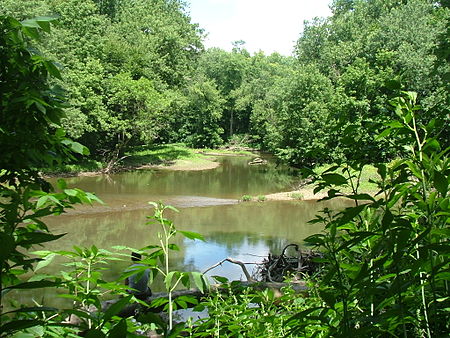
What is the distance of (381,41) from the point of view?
24.0 metres

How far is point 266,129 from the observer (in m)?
29.0

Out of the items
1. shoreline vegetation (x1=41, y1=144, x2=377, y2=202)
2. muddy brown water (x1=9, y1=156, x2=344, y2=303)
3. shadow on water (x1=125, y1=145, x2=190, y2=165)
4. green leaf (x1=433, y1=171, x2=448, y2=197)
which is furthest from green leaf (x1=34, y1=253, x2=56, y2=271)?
shadow on water (x1=125, y1=145, x2=190, y2=165)

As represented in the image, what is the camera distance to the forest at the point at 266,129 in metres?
0.89

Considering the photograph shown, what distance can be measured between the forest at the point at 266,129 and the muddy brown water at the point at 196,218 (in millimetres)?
2070

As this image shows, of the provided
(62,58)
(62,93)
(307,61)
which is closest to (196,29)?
(307,61)

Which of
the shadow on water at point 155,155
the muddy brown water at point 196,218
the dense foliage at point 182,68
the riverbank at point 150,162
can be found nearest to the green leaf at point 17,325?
the muddy brown water at point 196,218

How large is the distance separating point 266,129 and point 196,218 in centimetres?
1613

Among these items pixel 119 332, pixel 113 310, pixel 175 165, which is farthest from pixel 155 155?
pixel 119 332

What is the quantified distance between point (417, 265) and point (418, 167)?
0.39m

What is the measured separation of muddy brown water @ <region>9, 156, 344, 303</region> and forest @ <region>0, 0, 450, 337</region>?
6.79 feet

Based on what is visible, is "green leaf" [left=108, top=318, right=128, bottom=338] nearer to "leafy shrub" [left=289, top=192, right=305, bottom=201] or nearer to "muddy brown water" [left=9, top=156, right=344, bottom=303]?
"muddy brown water" [left=9, top=156, right=344, bottom=303]

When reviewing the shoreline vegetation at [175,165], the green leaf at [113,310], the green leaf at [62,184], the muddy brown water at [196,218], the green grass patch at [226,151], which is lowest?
the muddy brown water at [196,218]

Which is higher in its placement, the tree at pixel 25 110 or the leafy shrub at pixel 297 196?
the tree at pixel 25 110

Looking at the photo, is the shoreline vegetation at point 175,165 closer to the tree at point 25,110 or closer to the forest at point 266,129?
the forest at point 266,129
